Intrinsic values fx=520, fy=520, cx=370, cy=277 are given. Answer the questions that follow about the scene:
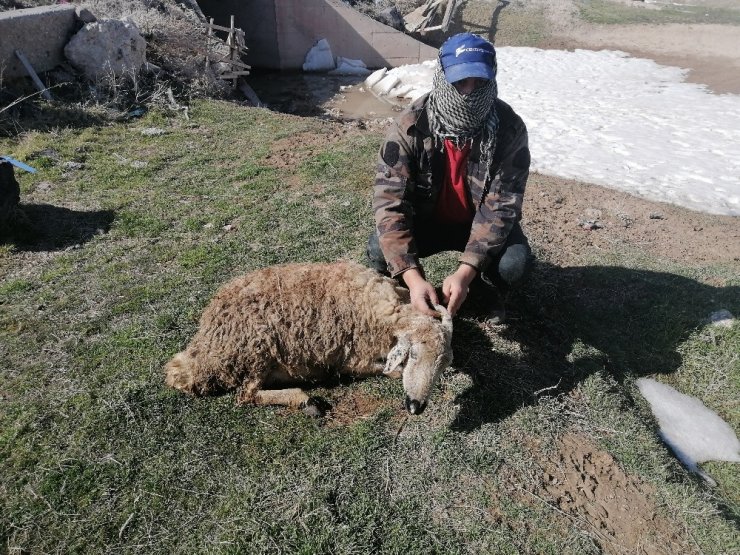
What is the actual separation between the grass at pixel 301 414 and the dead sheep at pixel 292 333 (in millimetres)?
192

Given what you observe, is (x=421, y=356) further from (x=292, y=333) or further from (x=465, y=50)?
(x=465, y=50)

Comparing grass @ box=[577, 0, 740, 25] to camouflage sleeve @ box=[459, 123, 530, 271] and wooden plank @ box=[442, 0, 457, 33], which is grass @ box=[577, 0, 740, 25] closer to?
wooden plank @ box=[442, 0, 457, 33]

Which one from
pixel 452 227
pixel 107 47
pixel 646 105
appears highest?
pixel 107 47

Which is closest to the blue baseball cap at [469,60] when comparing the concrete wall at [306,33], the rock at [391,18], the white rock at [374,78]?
the white rock at [374,78]

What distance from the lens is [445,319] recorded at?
11.9ft

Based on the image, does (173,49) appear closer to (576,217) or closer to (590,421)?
(576,217)

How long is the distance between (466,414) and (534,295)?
2.13 m

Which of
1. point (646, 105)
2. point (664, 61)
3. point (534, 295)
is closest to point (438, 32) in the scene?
point (664, 61)

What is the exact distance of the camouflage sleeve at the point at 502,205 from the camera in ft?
13.6

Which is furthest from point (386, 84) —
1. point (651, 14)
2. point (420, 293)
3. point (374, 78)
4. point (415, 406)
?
point (651, 14)

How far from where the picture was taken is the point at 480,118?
397cm

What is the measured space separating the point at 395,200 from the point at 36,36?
32.9 feet

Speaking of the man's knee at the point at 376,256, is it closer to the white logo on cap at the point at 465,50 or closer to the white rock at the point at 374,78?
the white logo on cap at the point at 465,50

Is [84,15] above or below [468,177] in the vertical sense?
above
